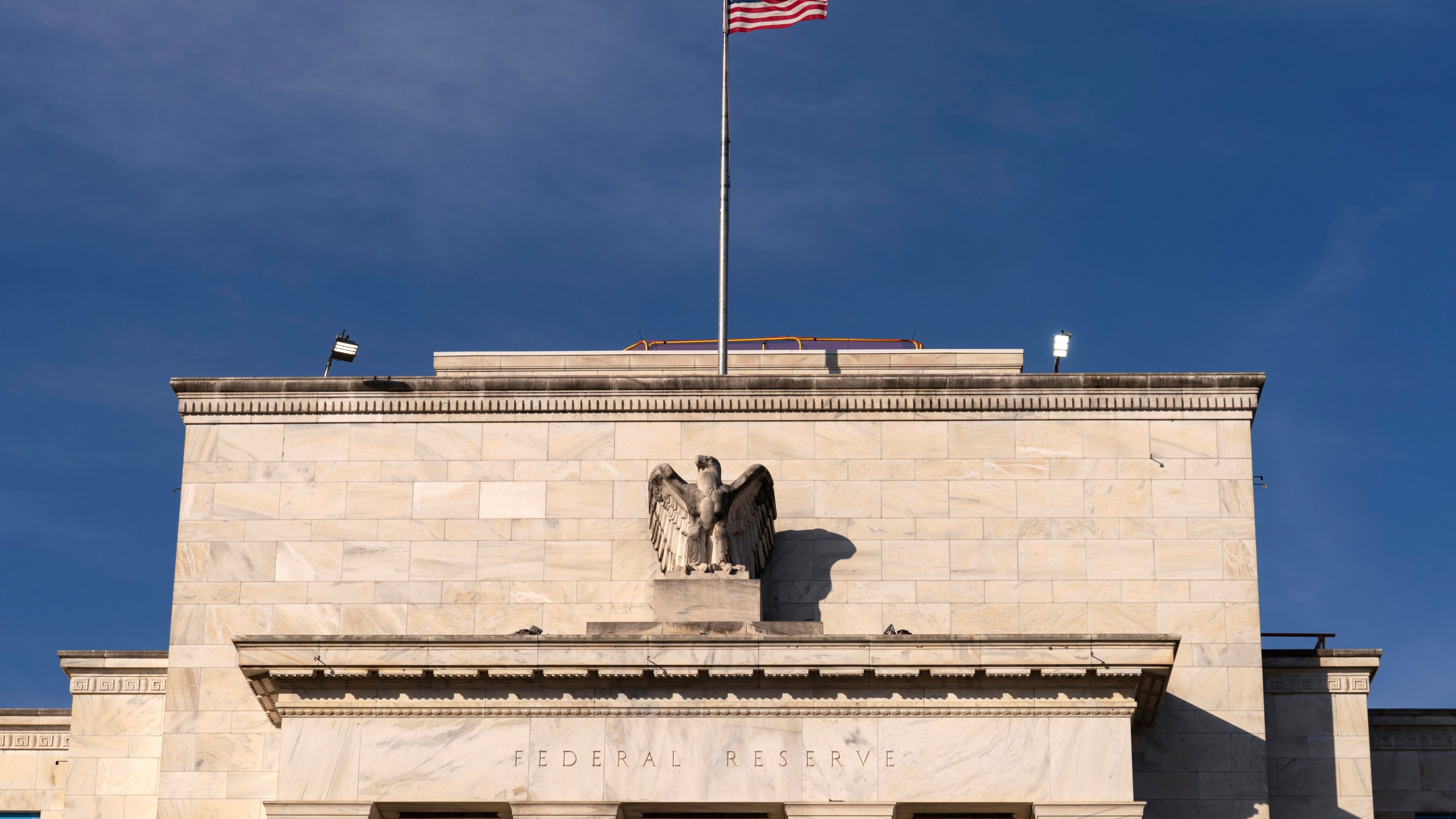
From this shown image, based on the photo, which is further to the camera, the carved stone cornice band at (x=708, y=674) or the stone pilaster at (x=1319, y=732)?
the stone pilaster at (x=1319, y=732)

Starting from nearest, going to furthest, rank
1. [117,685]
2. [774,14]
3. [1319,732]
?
[1319,732] < [117,685] < [774,14]

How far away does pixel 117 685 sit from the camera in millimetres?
43750

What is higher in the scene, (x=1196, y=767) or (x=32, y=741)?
(x=32, y=741)

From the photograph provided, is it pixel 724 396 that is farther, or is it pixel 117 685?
pixel 724 396

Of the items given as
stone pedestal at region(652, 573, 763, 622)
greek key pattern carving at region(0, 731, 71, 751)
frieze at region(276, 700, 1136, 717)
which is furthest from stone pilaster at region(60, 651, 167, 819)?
stone pedestal at region(652, 573, 763, 622)

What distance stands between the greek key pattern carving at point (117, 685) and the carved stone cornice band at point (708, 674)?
18.4ft

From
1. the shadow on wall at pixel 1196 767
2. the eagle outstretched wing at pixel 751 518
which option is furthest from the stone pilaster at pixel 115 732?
the shadow on wall at pixel 1196 767

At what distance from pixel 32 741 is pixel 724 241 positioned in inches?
661

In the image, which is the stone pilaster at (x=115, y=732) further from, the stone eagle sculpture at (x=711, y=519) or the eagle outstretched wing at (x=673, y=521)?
the stone eagle sculpture at (x=711, y=519)

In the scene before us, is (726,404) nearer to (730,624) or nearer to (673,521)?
(673,521)

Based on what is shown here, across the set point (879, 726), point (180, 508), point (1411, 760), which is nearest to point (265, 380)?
point (180, 508)

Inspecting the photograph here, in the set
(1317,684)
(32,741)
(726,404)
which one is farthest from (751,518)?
(32,741)

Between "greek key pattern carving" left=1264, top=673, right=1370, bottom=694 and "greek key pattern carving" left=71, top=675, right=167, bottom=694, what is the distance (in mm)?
20403

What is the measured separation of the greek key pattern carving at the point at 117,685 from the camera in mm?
43688
